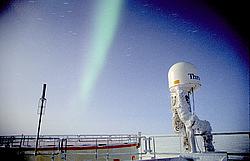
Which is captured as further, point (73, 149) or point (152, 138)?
point (73, 149)

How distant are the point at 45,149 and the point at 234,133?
691 centimetres

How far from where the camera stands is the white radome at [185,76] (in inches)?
278

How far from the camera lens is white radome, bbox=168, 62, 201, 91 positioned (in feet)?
23.2

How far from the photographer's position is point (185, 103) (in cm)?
693

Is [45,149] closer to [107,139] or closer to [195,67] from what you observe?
[107,139]

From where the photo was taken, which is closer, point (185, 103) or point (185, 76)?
point (185, 103)

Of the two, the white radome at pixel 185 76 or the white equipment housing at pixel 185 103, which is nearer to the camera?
the white equipment housing at pixel 185 103

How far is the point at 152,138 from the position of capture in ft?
26.3

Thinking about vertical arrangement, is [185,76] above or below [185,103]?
above

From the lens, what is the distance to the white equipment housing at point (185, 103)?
6.44 m

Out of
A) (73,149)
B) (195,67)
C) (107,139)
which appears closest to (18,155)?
(73,149)

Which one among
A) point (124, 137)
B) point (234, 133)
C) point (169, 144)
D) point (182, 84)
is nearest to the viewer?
point (234, 133)

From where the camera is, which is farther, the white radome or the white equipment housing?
the white radome

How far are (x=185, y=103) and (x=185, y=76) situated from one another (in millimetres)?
948
